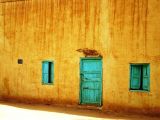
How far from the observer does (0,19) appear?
671 inches

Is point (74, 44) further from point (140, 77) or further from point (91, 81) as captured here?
point (140, 77)

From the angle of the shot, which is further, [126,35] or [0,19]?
[0,19]

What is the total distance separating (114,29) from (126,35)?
0.59 metres

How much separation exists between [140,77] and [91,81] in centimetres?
218

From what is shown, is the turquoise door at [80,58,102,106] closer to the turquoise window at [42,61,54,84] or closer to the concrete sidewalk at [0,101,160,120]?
the concrete sidewalk at [0,101,160,120]

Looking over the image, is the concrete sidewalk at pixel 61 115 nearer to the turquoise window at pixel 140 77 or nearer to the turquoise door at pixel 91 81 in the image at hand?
the turquoise door at pixel 91 81

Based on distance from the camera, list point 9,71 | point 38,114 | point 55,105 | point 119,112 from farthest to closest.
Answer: point 9,71 → point 55,105 → point 119,112 → point 38,114

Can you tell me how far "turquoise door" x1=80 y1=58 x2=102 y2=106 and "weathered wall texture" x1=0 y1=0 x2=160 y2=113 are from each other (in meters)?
0.26

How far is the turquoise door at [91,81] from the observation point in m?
13.9

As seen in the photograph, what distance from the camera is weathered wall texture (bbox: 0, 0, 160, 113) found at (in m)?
12.8

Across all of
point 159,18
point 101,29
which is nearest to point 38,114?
point 101,29

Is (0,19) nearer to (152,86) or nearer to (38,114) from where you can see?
(38,114)

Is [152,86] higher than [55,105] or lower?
higher

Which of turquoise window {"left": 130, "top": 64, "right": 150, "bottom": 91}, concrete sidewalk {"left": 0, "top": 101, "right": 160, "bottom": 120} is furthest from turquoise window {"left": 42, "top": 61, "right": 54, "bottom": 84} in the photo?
turquoise window {"left": 130, "top": 64, "right": 150, "bottom": 91}
